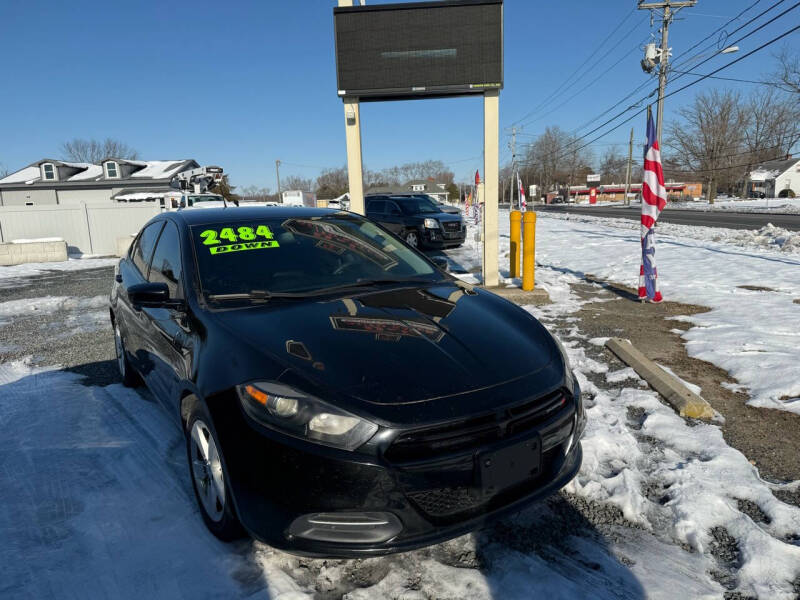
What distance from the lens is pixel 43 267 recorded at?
15.0m

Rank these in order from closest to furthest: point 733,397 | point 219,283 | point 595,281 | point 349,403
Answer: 1. point 349,403
2. point 219,283
3. point 733,397
4. point 595,281

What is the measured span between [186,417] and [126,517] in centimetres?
62

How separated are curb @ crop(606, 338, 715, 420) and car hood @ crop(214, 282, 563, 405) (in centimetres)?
159

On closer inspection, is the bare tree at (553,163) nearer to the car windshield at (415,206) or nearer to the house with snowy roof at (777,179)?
the house with snowy roof at (777,179)

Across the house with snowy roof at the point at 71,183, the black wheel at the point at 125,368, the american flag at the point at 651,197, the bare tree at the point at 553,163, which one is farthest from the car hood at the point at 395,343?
the bare tree at the point at 553,163

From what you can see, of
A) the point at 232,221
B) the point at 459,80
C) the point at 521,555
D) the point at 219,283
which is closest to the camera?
the point at 521,555

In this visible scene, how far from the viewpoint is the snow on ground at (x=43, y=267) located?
1293 cm

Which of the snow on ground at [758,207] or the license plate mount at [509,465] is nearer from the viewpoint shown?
the license plate mount at [509,465]

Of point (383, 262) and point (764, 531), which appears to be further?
point (383, 262)

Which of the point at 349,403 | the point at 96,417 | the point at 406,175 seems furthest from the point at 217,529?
the point at 406,175

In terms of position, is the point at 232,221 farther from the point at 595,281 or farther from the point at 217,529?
the point at 595,281

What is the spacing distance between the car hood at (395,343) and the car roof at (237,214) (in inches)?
41.0

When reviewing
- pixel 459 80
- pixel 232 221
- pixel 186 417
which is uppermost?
pixel 459 80

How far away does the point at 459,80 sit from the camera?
7488 mm
